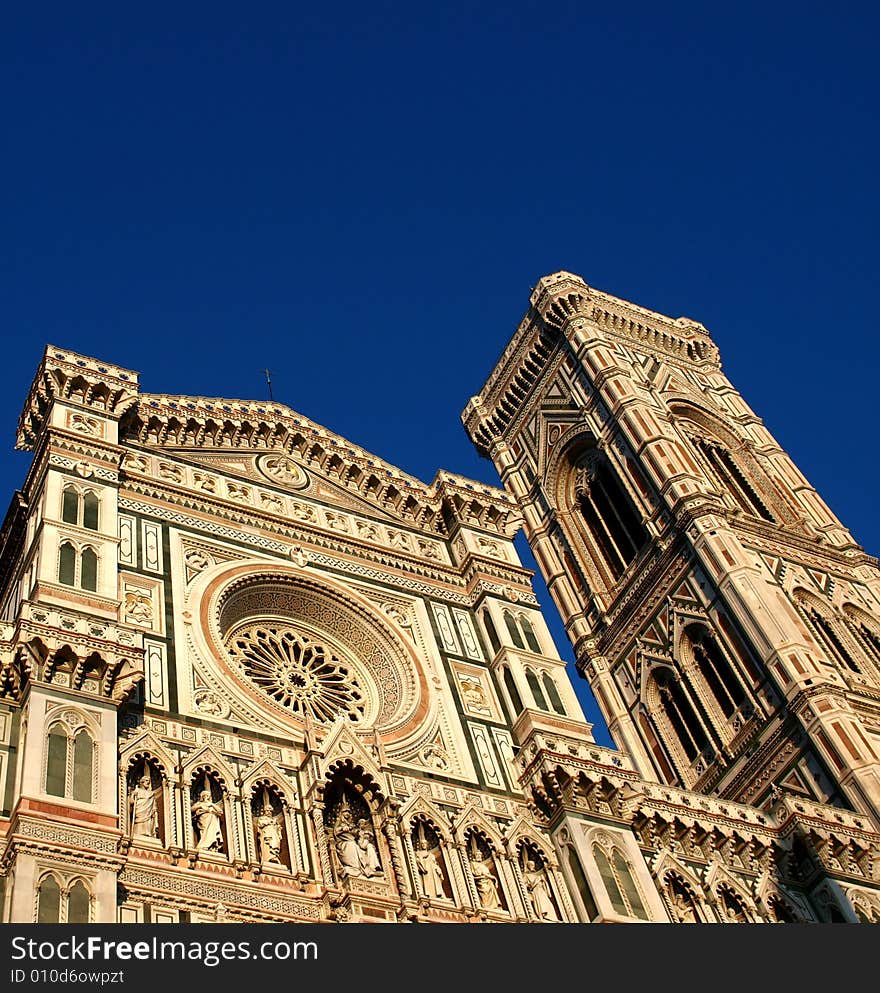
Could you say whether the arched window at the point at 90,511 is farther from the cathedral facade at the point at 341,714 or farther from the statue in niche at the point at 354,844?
the statue in niche at the point at 354,844

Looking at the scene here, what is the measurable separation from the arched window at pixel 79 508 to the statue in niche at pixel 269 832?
411 centimetres

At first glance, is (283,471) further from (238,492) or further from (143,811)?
(143,811)

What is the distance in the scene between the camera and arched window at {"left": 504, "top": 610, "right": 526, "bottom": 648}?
1770cm

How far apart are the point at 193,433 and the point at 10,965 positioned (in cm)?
1163

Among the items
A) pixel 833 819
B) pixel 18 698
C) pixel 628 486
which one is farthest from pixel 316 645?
pixel 628 486

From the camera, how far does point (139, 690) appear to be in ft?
44.7

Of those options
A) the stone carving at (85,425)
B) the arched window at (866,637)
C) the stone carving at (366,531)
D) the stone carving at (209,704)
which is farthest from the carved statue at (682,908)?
the arched window at (866,637)

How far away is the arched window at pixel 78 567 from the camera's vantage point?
14195 mm

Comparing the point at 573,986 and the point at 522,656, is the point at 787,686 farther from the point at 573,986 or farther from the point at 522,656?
the point at 573,986

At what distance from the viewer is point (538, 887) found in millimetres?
14078

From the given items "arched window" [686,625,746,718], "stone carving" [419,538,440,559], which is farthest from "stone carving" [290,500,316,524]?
"arched window" [686,625,746,718]

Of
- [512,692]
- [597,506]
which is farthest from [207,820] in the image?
[597,506]

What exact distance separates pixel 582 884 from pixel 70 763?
225 inches

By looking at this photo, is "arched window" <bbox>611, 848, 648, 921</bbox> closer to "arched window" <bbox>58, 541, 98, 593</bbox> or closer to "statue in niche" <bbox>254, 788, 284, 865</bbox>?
"statue in niche" <bbox>254, 788, 284, 865</bbox>
